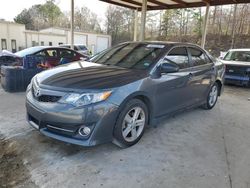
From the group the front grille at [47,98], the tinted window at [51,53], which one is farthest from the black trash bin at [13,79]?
the front grille at [47,98]

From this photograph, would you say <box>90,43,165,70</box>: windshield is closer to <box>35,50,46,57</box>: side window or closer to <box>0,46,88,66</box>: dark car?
<box>0,46,88,66</box>: dark car

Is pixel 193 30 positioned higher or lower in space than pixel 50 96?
higher

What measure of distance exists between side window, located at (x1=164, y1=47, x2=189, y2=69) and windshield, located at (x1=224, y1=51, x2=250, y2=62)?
230 inches

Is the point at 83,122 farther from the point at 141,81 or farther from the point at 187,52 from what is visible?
the point at 187,52

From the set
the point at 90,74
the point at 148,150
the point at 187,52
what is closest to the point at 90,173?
the point at 148,150

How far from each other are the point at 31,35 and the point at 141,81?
24433 mm

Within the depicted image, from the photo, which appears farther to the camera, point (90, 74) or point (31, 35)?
point (31, 35)

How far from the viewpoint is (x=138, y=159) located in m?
3.04

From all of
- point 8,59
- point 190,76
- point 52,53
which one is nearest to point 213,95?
point 190,76

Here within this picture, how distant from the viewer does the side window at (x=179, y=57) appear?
3.94 meters

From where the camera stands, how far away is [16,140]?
3.37 m

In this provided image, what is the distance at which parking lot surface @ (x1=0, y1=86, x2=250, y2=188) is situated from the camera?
2.59 metres

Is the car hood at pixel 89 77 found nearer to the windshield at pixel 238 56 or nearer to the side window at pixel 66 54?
the side window at pixel 66 54

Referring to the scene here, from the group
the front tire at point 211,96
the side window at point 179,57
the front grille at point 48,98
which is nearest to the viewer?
the front grille at point 48,98
